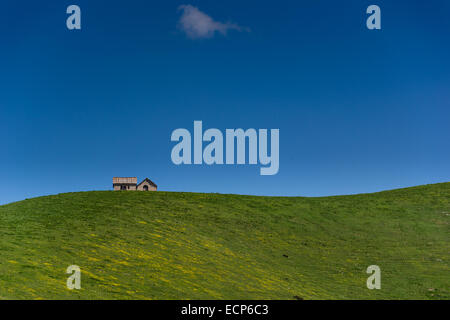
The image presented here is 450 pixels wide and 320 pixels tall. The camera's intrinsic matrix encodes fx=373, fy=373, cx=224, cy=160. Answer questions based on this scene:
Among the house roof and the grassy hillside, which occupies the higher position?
the house roof

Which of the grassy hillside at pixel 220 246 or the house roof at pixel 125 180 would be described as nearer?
the grassy hillside at pixel 220 246

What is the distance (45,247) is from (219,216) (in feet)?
75.0

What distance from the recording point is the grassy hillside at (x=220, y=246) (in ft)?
74.6

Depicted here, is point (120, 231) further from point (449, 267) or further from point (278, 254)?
point (449, 267)

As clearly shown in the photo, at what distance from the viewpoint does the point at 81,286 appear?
2023cm

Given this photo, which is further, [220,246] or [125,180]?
[125,180]

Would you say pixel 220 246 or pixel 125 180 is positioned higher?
pixel 125 180

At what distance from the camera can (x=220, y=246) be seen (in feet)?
116

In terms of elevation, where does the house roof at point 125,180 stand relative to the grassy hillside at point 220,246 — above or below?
above

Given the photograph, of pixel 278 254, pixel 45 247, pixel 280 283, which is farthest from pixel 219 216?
pixel 45 247

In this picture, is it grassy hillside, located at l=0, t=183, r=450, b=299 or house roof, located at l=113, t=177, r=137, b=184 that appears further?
house roof, located at l=113, t=177, r=137, b=184

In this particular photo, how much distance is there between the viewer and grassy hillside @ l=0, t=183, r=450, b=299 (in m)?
22.7
